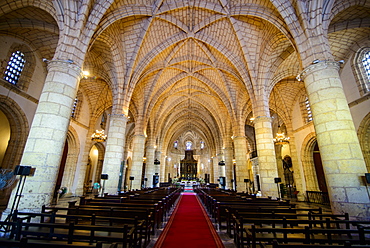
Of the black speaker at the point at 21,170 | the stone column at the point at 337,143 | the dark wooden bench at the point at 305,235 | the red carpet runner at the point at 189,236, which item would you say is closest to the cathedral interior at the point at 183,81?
the stone column at the point at 337,143

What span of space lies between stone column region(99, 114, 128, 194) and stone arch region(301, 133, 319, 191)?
15.2 metres

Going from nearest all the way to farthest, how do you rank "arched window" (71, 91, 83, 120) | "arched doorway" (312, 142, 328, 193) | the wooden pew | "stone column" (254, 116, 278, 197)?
the wooden pew → "stone column" (254, 116, 278, 197) → "arched doorway" (312, 142, 328, 193) → "arched window" (71, 91, 83, 120)

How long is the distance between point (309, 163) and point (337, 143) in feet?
38.1

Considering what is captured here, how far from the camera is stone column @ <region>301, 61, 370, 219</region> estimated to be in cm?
526

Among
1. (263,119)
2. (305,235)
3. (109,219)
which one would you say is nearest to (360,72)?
(263,119)

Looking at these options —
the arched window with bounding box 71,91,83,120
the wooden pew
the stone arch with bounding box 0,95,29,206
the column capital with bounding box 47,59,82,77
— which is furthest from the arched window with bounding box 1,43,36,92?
the wooden pew

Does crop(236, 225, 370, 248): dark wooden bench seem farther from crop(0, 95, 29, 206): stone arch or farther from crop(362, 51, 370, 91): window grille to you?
crop(0, 95, 29, 206): stone arch

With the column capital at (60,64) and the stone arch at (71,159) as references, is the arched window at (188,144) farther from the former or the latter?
the column capital at (60,64)

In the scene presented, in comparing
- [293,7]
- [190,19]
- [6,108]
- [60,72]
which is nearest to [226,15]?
[190,19]

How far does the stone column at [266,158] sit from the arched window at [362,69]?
19.2ft

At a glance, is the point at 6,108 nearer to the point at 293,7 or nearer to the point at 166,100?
the point at 166,100

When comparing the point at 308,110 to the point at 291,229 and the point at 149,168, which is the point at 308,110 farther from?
the point at 149,168

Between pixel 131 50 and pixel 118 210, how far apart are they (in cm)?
1054

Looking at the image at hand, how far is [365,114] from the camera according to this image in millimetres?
10320
